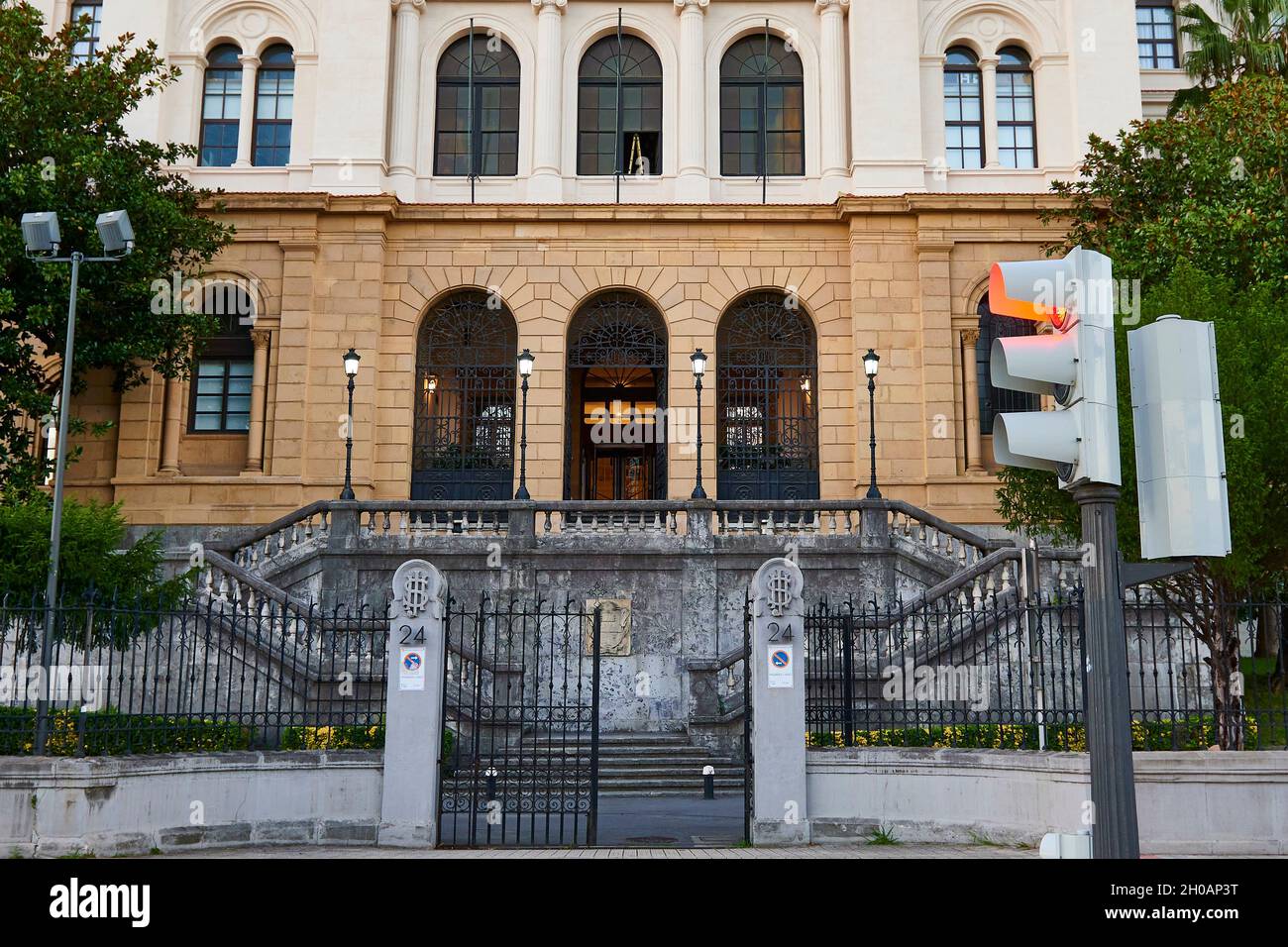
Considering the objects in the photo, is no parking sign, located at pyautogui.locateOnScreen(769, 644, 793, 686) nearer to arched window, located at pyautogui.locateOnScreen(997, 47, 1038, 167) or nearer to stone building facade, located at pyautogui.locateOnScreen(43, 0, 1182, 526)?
stone building facade, located at pyautogui.locateOnScreen(43, 0, 1182, 526)

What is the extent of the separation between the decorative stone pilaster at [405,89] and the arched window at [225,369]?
5.06 m

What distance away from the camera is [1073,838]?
4602mm

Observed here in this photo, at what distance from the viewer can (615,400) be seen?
3503cm

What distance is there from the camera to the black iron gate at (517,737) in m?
13.3

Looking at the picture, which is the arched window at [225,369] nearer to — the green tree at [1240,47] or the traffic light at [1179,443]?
the green tree at [1240,47]

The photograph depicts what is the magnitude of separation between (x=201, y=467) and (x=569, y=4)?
600 inches

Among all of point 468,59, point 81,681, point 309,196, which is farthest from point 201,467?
point 81,681

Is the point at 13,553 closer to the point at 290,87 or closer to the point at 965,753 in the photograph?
the point at 965,753

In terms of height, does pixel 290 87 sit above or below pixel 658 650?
above

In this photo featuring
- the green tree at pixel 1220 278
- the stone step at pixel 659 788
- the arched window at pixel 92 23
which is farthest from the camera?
the arched window at pixel 92 23

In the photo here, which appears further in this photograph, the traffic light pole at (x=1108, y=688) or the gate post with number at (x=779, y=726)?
the gate post with number at (x=779, y=726)

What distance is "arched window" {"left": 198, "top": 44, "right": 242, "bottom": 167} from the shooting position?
→ 31297 mm

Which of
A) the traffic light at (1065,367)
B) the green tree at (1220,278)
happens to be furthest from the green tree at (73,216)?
the traffic light at (1065,367)

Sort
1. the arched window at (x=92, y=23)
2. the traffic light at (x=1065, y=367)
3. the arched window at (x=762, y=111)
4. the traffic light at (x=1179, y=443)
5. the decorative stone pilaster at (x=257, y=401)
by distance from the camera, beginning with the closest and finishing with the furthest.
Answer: the traffic light at (x=1179, y=443) → the traffic light at (x=1065, y=367) → the decorative stone pilaster at (x=257, y=401) → the arched window at (x=762, y=111) → the arched window at (x=92, y=23)
